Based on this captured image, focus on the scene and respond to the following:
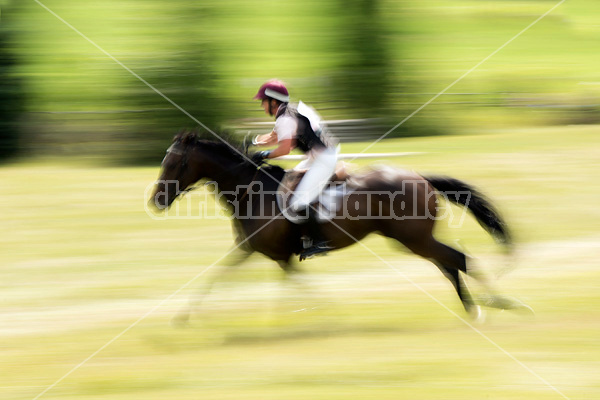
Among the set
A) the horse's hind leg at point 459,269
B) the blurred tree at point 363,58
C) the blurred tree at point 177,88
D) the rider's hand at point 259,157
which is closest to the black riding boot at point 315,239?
the rider's hand at point 259,157

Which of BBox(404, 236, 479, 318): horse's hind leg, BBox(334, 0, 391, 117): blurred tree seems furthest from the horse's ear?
BBox(334, 0, 391, 117): blurred tree

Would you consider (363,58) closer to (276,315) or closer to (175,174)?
(276,315)

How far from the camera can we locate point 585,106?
20422 mm

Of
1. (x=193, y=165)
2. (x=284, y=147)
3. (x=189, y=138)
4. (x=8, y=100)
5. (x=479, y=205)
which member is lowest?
(x=479, y=205)

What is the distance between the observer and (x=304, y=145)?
755 centimetres

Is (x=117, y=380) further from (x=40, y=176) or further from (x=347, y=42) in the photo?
(x=347, y=42)

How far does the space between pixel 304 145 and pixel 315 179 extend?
1.10ft

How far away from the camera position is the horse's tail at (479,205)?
7.66 m

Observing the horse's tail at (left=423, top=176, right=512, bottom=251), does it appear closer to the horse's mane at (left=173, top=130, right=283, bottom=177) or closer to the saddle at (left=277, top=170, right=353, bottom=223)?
the saddle at (left=277, top=170, right=353, bottom=223)

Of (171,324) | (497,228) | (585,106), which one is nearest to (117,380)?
(171,324)

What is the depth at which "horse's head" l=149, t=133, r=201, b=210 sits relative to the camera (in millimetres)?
7559

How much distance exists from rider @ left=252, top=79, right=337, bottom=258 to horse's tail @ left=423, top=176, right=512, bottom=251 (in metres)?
1.04

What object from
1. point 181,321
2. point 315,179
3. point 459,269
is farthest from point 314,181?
point 181,321

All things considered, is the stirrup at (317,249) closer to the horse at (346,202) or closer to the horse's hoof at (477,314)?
the horse at (346,202)
